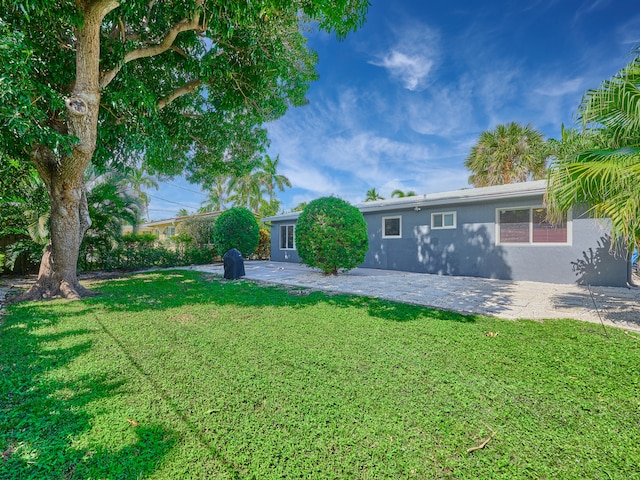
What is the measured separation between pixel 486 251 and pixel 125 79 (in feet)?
34.8

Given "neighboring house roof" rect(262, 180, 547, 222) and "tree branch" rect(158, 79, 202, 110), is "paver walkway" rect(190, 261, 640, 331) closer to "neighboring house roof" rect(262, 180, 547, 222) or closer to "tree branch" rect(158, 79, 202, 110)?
"neighboring house roof" rect(262, 180, 547, 222)

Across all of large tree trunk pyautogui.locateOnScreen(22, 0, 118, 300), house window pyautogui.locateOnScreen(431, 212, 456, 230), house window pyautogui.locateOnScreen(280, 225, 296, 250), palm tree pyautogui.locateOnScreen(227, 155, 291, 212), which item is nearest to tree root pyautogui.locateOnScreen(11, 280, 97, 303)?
large tree trunk pyautogui.locateOnScreen(22, 0, 118, 300)

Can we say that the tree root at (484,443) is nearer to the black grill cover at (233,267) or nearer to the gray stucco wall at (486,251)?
the gray stucco wall at (486,251)

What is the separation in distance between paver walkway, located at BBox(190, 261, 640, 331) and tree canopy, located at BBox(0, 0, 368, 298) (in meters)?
5.09

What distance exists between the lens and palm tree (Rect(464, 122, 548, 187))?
13.9 metres

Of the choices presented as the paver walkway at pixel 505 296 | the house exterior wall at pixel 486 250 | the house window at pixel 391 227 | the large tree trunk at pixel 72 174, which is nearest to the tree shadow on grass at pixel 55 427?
the large tree trunk at pixel 72 174

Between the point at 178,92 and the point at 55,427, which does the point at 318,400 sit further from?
the point at 178,92

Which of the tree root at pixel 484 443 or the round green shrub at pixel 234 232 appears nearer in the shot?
the tree root at pixel 484 443

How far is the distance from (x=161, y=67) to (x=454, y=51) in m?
10.4

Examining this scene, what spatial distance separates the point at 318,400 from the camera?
2355 millimetres

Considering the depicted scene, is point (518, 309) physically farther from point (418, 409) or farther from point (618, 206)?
point (418, 409)

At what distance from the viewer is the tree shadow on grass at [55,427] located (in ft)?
5.51

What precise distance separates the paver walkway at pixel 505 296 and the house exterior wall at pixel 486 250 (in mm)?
414

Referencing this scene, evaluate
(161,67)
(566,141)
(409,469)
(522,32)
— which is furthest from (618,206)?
(161,67)
